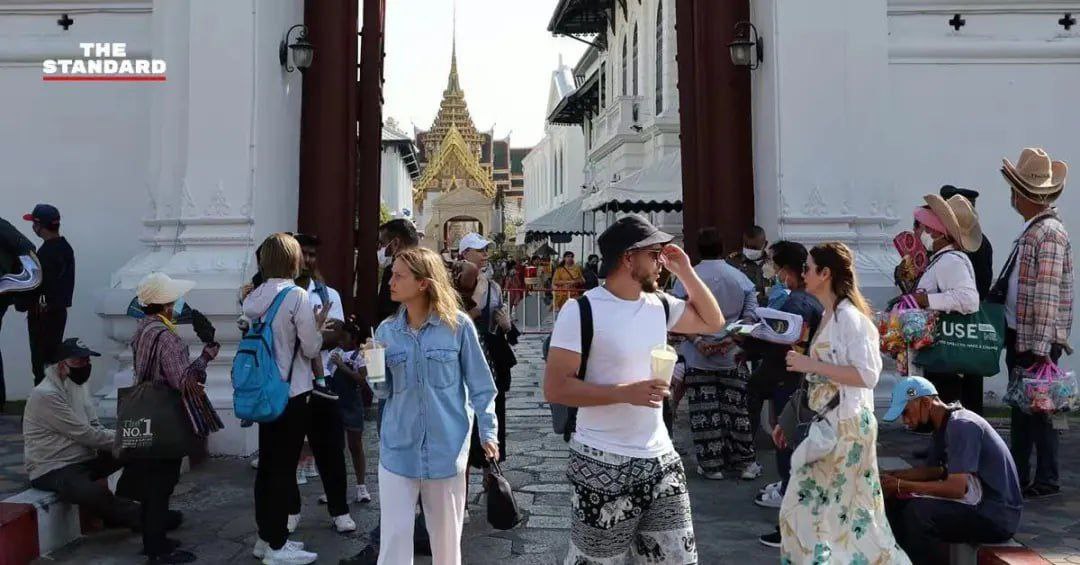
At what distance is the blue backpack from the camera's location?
4.93 meters

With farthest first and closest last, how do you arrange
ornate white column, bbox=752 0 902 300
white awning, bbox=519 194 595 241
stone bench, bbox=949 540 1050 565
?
white awning, bbox=519 194 595 241 → ornate white column, bbox=752 0 902 300 → stone bench, bbox=949 540 1050 565

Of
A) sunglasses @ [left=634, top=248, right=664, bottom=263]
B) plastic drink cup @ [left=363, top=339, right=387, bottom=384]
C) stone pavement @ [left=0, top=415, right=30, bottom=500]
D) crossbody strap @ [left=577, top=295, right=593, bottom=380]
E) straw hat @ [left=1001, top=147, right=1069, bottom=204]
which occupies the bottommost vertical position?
stone pavement @ [left=0, top=415, right=30, bottom=500]

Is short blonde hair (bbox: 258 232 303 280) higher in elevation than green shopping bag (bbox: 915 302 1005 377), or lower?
higher

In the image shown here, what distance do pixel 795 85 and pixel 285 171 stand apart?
4346 millimetres

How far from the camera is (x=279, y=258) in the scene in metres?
5.13

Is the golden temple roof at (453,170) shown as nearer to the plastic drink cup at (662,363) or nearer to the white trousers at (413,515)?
the white trousers at (413,515)

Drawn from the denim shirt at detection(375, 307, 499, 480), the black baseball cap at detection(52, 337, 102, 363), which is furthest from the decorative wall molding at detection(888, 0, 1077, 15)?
the black baseball cap at detection(52, 337, 102, 363)

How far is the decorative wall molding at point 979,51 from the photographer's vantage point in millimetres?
8875

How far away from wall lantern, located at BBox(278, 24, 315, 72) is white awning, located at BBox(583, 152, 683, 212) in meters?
7.43

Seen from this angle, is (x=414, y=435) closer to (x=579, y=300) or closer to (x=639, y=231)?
(x=579, y=300)

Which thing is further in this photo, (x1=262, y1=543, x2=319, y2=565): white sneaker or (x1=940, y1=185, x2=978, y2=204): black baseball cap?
(x1=940, y1=185, x2=978, y2=204): black baseball cap

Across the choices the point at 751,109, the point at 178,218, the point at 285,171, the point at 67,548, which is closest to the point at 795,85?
the point at 751,109

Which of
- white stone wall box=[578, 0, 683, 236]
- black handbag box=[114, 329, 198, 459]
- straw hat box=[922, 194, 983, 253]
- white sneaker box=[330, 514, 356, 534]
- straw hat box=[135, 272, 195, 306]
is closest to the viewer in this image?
black handbag box=[114, 329, 198, 459]

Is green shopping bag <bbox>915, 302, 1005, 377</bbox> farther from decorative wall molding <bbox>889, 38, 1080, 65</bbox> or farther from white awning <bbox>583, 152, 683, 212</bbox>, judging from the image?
white awning <bbox>583, 152, 683, 212</bbox>
